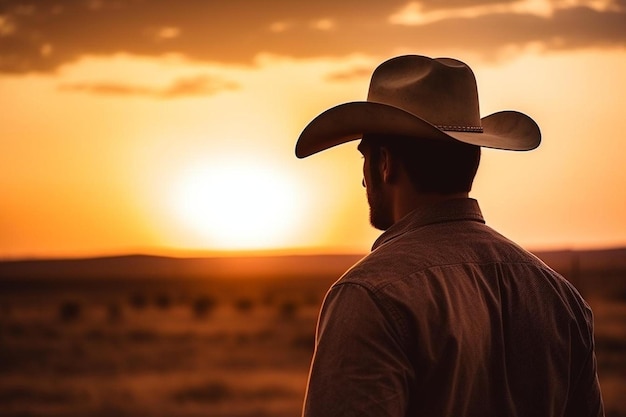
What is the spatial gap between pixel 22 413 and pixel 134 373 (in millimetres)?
5386

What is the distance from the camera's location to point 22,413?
15.7 meters

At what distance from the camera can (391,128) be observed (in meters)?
2.75

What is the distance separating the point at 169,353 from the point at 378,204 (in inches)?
918

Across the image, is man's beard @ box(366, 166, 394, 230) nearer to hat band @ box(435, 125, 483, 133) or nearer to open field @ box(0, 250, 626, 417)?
hat band @ box(435, 125, 483, 133)

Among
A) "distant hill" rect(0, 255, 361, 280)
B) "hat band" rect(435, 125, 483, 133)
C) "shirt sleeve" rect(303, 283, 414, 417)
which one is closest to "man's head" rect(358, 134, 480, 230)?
"hat band" rect(435, 125, 483, 133)

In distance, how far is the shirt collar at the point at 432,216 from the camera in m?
2.72

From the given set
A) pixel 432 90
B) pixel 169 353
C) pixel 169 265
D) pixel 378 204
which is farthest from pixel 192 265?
pixel 378 204

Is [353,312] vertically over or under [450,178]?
under

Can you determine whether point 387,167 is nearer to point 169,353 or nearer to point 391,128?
point 391,128

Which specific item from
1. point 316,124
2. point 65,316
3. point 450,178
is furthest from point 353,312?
point 65,316

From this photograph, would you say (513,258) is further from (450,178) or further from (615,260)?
(615,260)

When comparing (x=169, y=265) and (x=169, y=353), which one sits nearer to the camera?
(x=169, y=353)

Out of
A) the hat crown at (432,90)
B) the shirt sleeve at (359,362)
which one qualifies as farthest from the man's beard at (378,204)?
the shirt sleeve at (359,362)

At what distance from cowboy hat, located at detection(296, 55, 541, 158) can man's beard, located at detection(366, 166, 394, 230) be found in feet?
0.41
